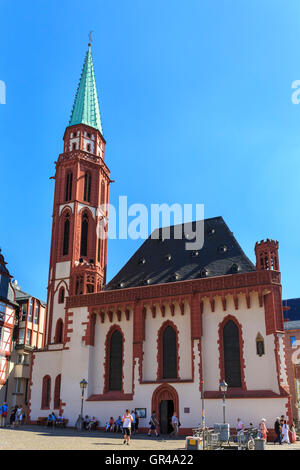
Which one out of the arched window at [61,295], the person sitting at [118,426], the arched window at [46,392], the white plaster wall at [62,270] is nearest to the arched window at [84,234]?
the white plaster wall at [62,270]

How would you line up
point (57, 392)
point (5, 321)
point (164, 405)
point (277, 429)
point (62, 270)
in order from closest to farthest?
point (277, 429)
point (164, 405)
point (57, 392)
point (62, 270)
point (5, 321)

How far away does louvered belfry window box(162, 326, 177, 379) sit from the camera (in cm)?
3300

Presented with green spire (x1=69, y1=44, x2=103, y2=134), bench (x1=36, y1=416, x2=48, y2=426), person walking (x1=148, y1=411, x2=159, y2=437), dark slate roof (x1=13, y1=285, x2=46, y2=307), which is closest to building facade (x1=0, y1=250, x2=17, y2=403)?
dark slate roof (x1=13, y1=285, x2=46, y2=307)

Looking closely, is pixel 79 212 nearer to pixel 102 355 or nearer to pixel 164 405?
pixel 102 355

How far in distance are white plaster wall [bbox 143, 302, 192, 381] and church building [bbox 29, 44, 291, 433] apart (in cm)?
7

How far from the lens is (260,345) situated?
3058 centimetres

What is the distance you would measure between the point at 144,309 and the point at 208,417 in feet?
29.1

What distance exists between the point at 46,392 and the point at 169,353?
11.5m

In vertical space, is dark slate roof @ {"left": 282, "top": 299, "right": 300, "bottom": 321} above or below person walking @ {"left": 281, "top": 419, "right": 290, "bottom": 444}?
above

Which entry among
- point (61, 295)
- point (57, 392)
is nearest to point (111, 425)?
point (57, 392)

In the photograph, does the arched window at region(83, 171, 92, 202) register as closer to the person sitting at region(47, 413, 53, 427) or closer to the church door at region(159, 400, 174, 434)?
the person sitting at region(47, 413, 53, 427)

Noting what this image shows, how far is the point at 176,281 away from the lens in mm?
35188
